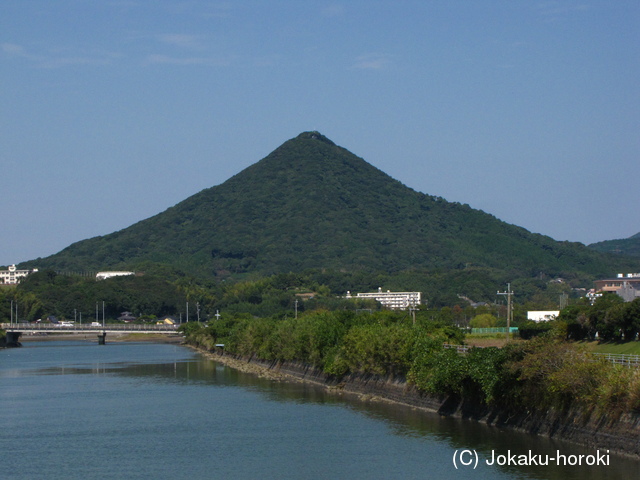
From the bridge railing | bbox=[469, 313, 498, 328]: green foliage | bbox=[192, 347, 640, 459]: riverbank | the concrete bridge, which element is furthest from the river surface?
the bridge railing

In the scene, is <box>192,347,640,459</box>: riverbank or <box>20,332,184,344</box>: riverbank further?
<box>20,332,184,344</box>: riverbank

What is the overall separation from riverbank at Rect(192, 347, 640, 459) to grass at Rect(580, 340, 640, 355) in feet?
41.5

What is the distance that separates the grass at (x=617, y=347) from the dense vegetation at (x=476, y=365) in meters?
5.12

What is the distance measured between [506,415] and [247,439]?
10896 millimetres

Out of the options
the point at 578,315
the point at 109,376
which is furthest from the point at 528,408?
the point at 109,376

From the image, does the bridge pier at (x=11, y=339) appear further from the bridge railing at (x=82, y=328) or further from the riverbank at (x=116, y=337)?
the riverbank at (x=116, y=337)

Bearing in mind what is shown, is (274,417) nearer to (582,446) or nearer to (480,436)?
(480,436)

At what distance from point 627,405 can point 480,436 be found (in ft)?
26.5

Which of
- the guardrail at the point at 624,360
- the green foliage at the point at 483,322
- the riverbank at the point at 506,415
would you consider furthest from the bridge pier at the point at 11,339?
the guardrail at the point at 624,360

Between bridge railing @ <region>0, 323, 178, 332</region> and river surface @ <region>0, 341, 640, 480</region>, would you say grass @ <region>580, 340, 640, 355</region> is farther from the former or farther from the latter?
bridge railing @ <region>0, 323, 178, 332</region>

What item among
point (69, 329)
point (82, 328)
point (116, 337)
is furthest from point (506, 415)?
point (116, 337)

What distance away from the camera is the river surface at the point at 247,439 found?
31141 millimetres

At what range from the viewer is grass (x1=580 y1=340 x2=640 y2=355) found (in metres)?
49.5

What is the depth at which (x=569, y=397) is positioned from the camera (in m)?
32.6
